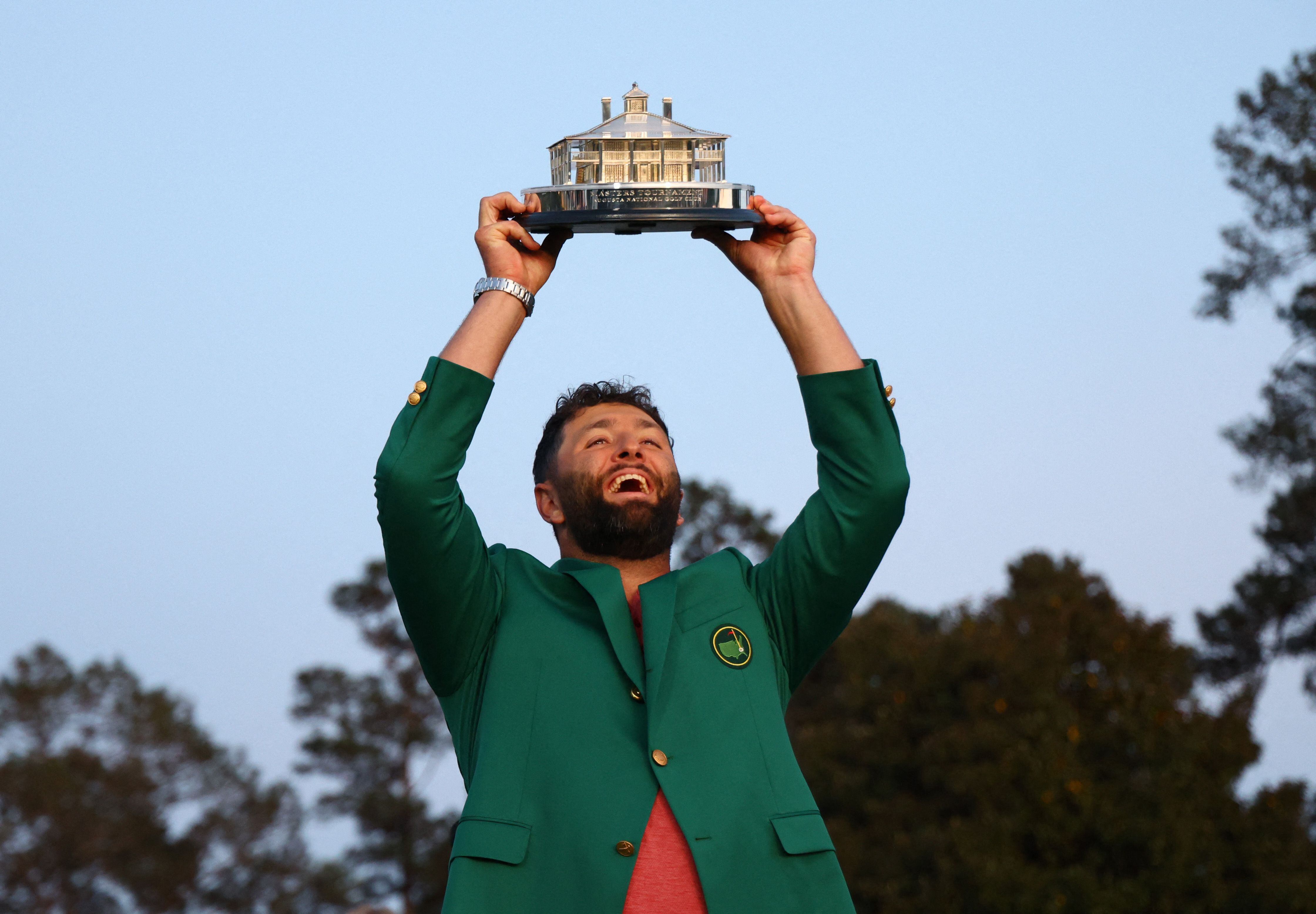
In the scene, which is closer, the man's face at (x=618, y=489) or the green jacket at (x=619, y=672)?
the green jacket at (x=619, y=672)

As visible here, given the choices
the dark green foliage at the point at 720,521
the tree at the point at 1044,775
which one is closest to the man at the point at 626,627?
the tree at the point at 1044,775

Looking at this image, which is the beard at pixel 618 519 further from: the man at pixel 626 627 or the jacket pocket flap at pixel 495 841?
the jacket pocket flap at pixel 495 841

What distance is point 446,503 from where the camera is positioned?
3846mm

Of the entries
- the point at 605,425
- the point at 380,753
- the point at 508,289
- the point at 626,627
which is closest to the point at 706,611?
the point at 626,627

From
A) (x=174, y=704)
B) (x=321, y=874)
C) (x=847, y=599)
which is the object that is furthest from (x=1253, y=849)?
(x=174, y=704)

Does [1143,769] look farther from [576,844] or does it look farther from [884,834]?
[576,844]

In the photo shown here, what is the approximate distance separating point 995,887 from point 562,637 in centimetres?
1084

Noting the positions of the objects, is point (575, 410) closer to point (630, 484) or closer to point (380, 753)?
point (630, 484)

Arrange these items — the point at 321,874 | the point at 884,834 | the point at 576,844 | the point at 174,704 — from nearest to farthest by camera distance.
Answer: the point at 576,844 → the point at 884,834 → the point at 321,874 → the point at 174,704

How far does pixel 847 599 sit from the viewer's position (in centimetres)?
420

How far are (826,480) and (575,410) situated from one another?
2.44 ft

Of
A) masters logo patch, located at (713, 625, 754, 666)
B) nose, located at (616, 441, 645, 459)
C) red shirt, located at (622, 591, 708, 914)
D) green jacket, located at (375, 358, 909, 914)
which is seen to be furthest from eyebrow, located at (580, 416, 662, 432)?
red shirt, located at (622, 591, 708, 914)

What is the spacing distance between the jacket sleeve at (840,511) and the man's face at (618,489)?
302 millimetres

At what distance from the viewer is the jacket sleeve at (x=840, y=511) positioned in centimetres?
409
